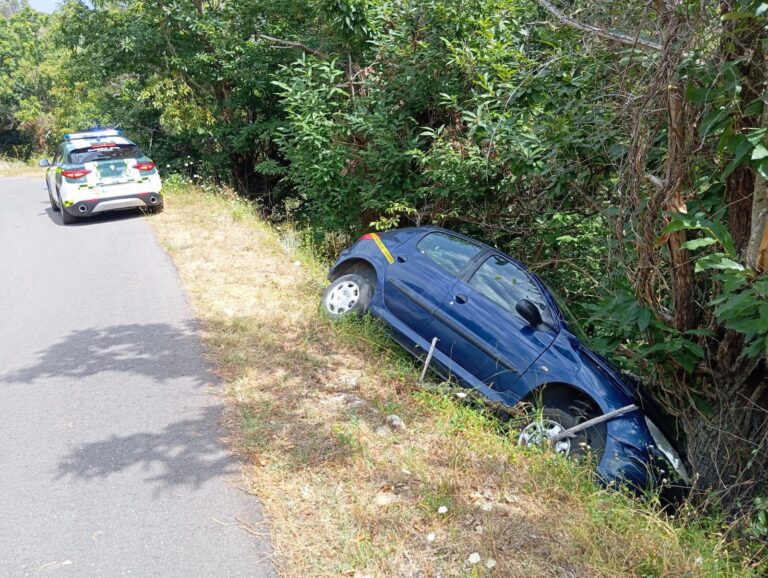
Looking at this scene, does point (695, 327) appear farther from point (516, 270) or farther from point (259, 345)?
point (259, 345)

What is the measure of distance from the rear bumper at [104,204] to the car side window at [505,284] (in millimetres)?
8660

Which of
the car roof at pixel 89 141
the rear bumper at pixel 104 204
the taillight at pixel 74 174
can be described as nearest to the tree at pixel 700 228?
the rear bumper at pixel 104 204

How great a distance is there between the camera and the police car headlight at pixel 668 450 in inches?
197

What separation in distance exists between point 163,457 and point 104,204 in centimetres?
928

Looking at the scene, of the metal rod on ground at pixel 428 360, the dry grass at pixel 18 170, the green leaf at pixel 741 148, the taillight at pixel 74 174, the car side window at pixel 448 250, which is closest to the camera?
the green leaf at pixel 741 148

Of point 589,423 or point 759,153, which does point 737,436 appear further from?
point 759,153

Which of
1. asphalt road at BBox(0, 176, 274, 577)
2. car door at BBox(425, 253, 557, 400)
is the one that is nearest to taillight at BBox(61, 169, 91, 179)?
asphalt road at BBox(0, 176, 274, 577)

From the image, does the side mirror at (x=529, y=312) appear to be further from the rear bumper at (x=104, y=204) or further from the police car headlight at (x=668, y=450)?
the rear bumper at (x=104, y=204)

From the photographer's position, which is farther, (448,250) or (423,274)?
(448,250)

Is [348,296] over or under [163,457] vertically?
over

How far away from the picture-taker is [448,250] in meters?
6.66

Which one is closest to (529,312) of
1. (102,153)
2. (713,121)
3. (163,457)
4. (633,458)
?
(633,458)

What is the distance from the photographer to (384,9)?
1038 cm

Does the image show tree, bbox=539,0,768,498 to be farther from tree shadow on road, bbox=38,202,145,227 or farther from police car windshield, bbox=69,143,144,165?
tree shadow on road, bbox=38,202,145,227
